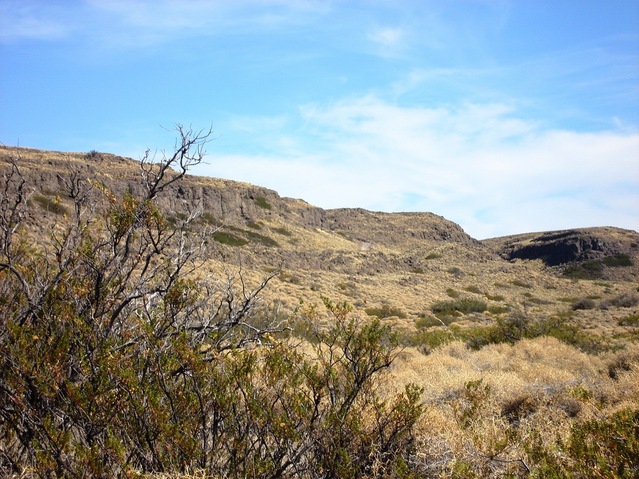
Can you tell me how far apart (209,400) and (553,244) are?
9092 cm

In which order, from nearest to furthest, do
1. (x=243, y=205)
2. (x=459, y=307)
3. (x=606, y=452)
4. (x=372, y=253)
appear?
(x=606, y=452)
(x=459, y=307)
(x=243, y=205)
(x=372, y=253)

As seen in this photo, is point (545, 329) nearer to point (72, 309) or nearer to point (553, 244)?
point (72, 309)

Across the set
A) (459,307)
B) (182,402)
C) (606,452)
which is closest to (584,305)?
(459,307)

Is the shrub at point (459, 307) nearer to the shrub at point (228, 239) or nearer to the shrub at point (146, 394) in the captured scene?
the shrub at point (228, 239)

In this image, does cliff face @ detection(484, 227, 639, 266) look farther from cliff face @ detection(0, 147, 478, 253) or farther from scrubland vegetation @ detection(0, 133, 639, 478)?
scrubland vegetation @ detection(0, 133, 639, 478)

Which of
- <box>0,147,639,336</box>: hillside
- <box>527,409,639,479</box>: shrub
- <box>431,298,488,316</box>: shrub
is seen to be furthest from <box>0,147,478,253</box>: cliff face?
<box>527,409,639,479</box>: shrub

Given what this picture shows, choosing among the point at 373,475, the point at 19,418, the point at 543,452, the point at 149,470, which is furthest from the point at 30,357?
the point at 543,452

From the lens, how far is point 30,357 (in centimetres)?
386

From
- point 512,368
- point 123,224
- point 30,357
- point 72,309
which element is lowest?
point 512,368

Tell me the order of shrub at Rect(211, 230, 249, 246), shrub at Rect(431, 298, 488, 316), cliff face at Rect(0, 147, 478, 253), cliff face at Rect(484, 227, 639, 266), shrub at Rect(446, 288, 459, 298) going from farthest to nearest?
cliff face at Rect(484, 227, 639, 266) < shrub at Rect(211, 230, 249, 246) < cliff face at Rect(0, 147, 478, 253) < shrub at Rect(446, 288, 459, 298) < shrub at Rect(431, 298, 488, 316)

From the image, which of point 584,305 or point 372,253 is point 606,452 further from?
point 372,253

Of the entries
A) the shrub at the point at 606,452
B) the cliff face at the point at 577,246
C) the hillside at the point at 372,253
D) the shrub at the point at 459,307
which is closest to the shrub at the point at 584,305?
the hillside at the point at 372,253

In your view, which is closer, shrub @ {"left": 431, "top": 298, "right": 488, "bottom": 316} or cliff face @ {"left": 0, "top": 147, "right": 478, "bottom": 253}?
shrub @ {"left": 431, "top": 298, "right": 488, "bottom": 316}

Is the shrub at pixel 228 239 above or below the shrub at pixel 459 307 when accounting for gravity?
above
